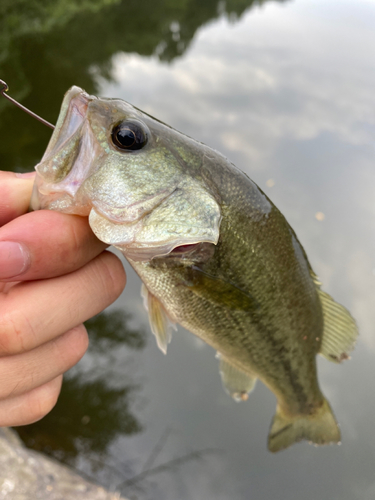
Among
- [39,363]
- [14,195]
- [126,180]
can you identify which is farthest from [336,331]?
[14,195]

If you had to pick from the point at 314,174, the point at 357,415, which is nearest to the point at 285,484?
the point at 357,415

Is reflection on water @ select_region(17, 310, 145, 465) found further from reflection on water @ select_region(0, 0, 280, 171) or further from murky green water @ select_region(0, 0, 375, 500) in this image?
reflection on water @ select_region(0, 0, 280, 171)

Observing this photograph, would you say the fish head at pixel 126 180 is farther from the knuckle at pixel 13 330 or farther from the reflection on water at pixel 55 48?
the reflection on water at pixel 55 48

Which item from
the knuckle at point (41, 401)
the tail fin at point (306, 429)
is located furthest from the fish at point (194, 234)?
the knuckle at point (41, 401)

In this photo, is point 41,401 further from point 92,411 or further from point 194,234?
point 92,411

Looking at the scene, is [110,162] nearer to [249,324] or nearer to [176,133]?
[176,133]

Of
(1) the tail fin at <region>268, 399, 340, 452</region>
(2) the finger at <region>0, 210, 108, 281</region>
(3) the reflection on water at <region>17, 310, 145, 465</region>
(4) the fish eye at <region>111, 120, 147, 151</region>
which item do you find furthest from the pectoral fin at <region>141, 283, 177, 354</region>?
(3) the reflection on water at <region>17, 310, 145, 465</region>
